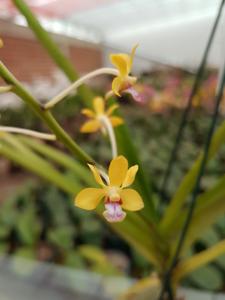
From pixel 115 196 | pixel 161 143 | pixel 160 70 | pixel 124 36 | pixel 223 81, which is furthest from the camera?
pixel 124 36

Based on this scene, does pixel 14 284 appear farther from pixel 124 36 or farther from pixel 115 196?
pixel 124 36

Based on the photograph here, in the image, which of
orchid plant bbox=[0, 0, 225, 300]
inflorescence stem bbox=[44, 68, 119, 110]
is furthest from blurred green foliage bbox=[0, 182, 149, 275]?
inflorescence stem bbox=[44, 68, 119, 110]

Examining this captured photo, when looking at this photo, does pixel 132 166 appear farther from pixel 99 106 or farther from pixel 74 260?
pixel 74 260

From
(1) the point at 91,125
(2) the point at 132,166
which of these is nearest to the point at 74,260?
(1) the point at 91,125

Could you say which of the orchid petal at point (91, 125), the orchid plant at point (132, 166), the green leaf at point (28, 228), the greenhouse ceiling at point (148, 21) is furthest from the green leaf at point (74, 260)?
Result: the greenhouse ceiling at point (148, 21)

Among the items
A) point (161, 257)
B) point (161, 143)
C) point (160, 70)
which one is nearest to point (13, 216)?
point (161, 257)

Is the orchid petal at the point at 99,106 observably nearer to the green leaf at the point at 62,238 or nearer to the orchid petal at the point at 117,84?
the orchid petal at the point at 117,84

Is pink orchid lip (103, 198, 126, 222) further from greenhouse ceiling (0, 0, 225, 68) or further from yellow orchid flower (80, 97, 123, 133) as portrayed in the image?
greenhouse ceiling (0, 0, 225, 68)
